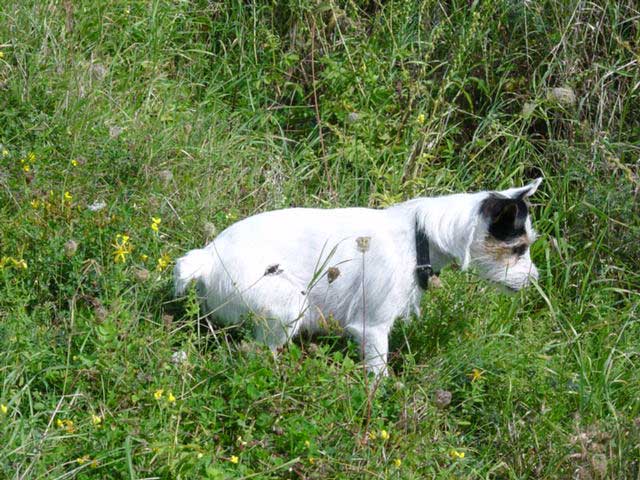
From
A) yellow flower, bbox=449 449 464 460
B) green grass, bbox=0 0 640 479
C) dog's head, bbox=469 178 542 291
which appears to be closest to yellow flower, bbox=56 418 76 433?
green grass, bbox=0 0 640 479

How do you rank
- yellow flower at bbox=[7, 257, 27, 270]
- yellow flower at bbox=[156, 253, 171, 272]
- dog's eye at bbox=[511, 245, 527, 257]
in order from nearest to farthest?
yellow flower at bbox=[7, 257, 27, 270] → yellow flower at bbox=[156, 253, 171, 272] → dog's eye at bbox=[511, 245, 527, 257]

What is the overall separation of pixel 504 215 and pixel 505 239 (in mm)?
151

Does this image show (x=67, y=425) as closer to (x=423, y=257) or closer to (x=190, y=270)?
(x=190, y=270)

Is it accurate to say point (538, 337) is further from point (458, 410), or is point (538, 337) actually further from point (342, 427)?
point (342, 427)

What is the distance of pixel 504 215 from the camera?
4.84m

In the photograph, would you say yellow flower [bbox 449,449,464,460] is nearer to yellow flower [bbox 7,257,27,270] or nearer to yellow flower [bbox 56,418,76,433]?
yellow flower [bbox 56,418,76,433]

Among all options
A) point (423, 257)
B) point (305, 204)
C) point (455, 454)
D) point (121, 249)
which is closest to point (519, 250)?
point (423, 257)

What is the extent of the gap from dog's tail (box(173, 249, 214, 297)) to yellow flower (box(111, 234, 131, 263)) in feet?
0.82

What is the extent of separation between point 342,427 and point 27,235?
1895 millimetres

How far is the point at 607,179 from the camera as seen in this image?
19.7 feet

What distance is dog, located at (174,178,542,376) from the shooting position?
185 inches

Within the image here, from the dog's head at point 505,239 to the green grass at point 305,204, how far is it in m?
0.20

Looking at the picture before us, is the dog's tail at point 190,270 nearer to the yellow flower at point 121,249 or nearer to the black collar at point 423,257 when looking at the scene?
the yellow flower at point 121,249

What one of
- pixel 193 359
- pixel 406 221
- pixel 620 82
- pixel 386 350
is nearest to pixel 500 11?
pixel 620 82
